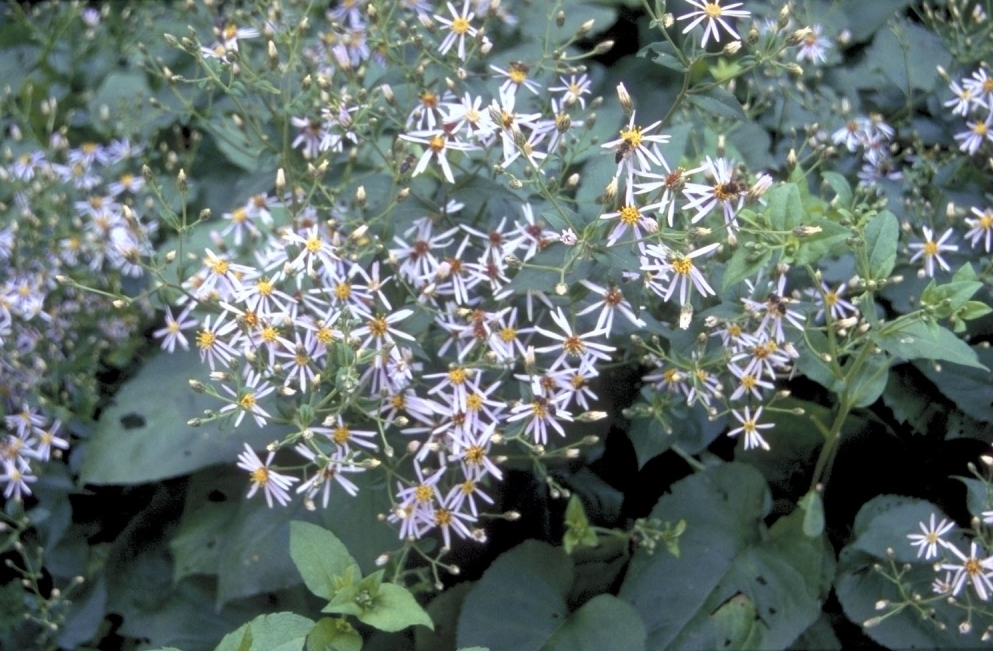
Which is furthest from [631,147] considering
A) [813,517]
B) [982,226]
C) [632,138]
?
[982,226]

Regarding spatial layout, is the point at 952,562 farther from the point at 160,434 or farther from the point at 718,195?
the point at 160,434

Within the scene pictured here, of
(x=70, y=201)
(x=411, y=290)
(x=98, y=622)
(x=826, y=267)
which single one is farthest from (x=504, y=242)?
(x=70, y=201)

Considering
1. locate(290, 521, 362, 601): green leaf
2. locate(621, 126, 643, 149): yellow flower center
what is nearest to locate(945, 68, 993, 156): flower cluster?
locate(621, 126, 643, 149): yellow flower center

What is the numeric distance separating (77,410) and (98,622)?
490mm

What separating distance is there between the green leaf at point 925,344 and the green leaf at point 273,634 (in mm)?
1048

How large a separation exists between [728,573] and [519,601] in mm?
425

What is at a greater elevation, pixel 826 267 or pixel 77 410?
pixel 826 267

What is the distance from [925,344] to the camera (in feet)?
5.28

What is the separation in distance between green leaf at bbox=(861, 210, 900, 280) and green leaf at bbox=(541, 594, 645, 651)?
2.47ft

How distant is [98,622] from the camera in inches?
84.6

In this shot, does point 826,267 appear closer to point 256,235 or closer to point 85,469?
point 256,235

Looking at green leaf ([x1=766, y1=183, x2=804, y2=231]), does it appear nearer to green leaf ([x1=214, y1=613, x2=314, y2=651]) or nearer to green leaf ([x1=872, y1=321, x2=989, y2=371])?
green leaf ([x1=872, y1=321, x2=989, y2=371])

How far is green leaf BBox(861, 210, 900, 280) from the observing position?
1.62 m

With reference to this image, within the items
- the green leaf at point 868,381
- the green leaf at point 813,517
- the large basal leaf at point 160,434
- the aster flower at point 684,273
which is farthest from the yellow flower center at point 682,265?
the large basal leaf at point 160,434
